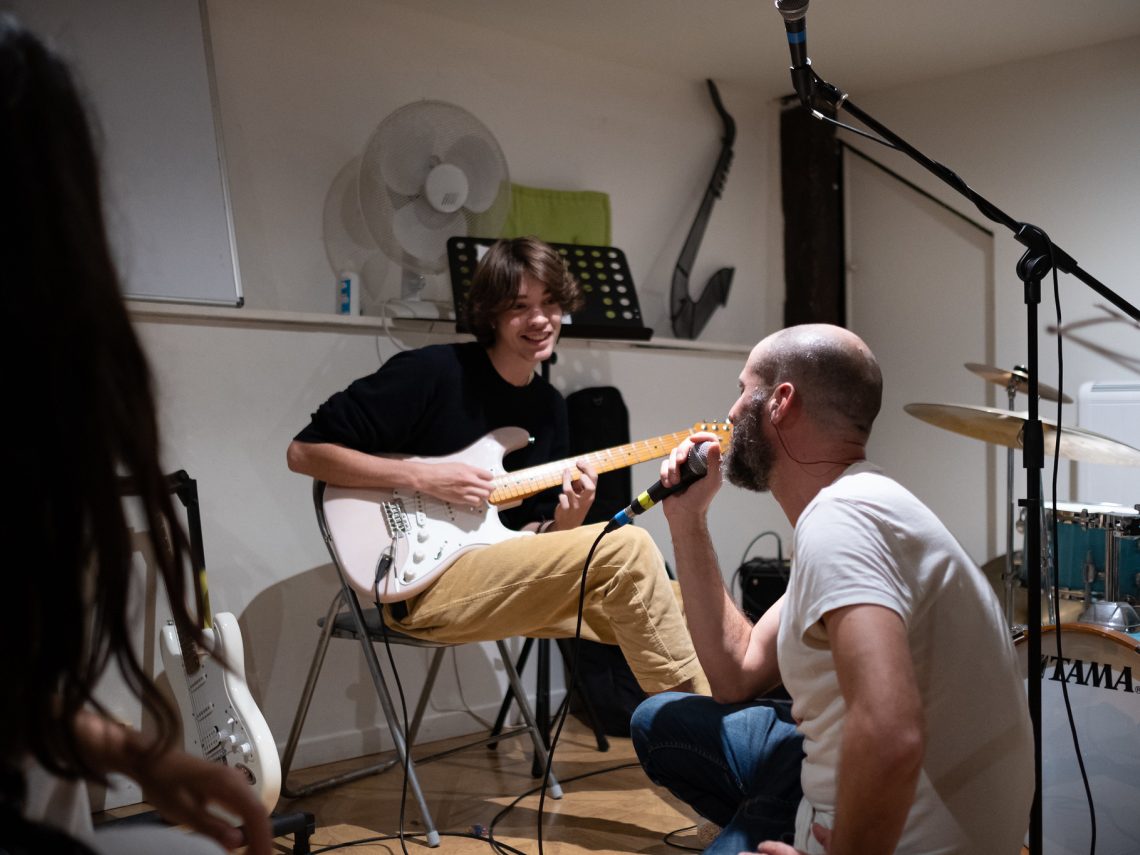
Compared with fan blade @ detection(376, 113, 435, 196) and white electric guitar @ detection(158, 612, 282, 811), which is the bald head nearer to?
white electric guitar @ detection(158, 612, 282, 811)

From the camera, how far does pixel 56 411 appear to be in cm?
69

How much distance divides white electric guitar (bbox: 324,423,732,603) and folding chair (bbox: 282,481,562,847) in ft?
0.19

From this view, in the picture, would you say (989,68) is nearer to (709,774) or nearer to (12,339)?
(709,774)

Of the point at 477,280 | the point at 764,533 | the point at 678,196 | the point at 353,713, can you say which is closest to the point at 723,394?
the point at 764,533

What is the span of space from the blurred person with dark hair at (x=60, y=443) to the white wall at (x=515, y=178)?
2.10 m

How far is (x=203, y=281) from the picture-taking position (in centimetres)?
283

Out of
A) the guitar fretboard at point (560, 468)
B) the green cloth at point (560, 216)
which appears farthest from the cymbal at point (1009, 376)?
the green cloth at point (560, 216)

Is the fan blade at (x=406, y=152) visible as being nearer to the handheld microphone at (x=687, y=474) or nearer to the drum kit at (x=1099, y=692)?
the handheld microphone at (x=687, y=474)

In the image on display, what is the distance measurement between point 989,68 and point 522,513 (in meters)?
2.79

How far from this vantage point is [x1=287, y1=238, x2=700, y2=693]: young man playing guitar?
2238 millimetres

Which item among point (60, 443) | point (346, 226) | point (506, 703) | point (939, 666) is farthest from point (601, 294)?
point (60, 443)

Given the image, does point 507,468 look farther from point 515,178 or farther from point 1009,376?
point 1009,376

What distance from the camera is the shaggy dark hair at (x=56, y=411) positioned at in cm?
68

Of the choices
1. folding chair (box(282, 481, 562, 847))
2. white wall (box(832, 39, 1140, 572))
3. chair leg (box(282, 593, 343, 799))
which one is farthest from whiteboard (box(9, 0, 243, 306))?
white wall (box(832, 39, 1140, 572))
